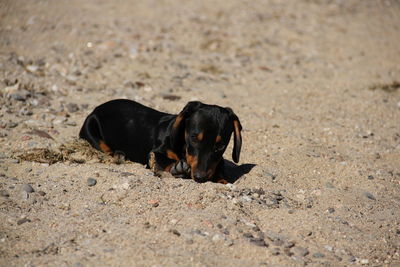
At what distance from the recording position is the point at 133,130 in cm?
695

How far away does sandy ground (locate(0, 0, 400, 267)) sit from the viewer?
491 cm

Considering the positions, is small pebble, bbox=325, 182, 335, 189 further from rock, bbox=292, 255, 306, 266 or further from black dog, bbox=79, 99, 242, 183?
rock, bbox=292, 255, 306, 266

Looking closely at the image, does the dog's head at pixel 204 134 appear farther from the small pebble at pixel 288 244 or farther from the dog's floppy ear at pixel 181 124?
the small pebble at pixel 288 244

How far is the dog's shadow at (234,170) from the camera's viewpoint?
21.6 feet

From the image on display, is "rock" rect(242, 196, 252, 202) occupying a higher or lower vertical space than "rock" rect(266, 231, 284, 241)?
higher

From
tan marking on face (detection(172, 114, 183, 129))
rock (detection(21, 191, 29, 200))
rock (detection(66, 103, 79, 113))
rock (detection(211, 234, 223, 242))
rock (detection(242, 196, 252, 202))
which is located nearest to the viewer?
rock (detection(211, 234, 223, 242))

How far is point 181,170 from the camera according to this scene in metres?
6.29

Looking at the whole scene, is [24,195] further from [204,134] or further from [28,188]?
[204,134]

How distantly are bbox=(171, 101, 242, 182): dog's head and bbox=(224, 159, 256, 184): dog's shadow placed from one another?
0.43 m

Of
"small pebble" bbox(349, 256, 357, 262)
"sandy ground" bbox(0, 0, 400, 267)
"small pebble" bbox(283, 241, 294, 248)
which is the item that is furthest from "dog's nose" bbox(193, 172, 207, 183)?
"small pebble" bbox(349, 256, 357, 262)

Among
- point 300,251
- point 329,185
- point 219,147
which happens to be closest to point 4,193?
point 219,147

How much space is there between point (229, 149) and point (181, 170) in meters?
1.42

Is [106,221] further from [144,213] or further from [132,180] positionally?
[132,180]

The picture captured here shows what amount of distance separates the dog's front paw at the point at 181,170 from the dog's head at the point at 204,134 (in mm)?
151
